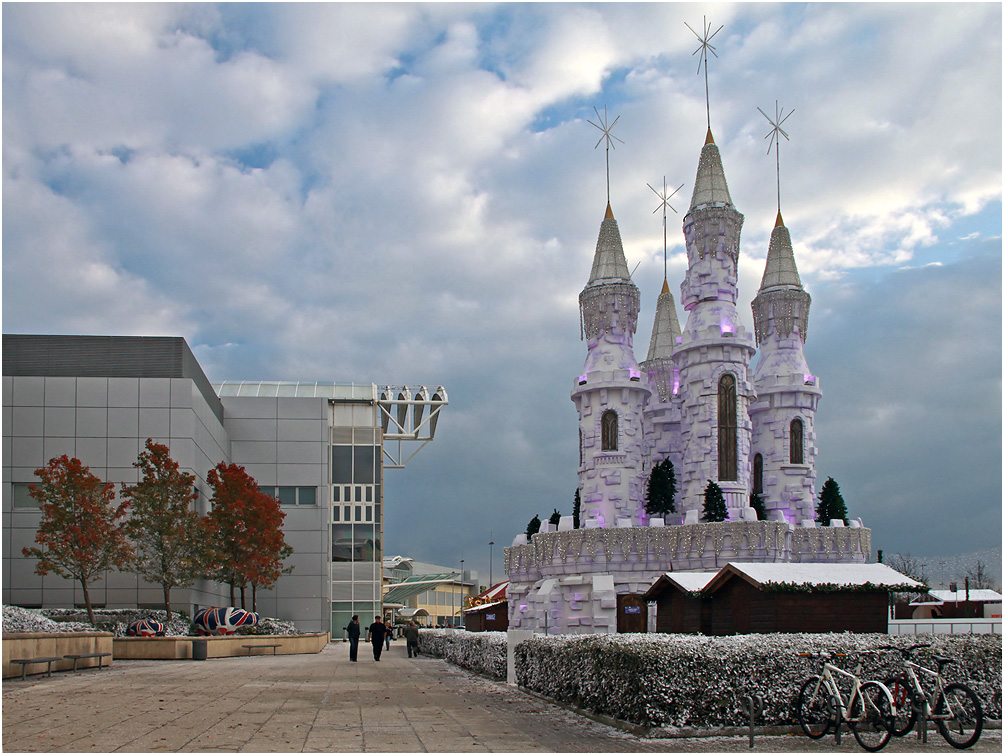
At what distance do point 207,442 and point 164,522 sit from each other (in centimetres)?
1410

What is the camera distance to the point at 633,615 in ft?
111

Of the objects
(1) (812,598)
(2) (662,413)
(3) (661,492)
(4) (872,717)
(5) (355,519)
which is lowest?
(4) (872,717)

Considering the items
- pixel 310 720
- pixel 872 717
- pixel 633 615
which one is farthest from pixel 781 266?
pixel 310 720

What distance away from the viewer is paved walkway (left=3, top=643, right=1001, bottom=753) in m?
11.7

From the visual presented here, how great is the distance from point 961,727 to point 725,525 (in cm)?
2718

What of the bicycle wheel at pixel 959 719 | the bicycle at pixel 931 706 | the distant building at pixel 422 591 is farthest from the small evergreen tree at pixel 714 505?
the distant building at pixel 422 591

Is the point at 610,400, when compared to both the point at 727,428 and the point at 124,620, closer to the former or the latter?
the point at 727,428

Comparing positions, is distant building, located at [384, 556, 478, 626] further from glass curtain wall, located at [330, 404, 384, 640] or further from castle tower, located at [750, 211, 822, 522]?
castle tower, located at [750, 211, 822, 522]

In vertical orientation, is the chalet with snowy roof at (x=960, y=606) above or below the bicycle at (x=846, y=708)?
below

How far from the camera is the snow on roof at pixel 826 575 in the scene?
54.3ft

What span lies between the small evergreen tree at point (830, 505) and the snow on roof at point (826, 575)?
26.7 metres

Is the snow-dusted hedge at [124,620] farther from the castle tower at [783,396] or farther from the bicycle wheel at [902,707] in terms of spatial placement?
the bicycle wheel at [902,707]

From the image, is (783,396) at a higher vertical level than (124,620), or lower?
higher

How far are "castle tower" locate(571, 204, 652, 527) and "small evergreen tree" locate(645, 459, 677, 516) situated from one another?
502 millimetres
